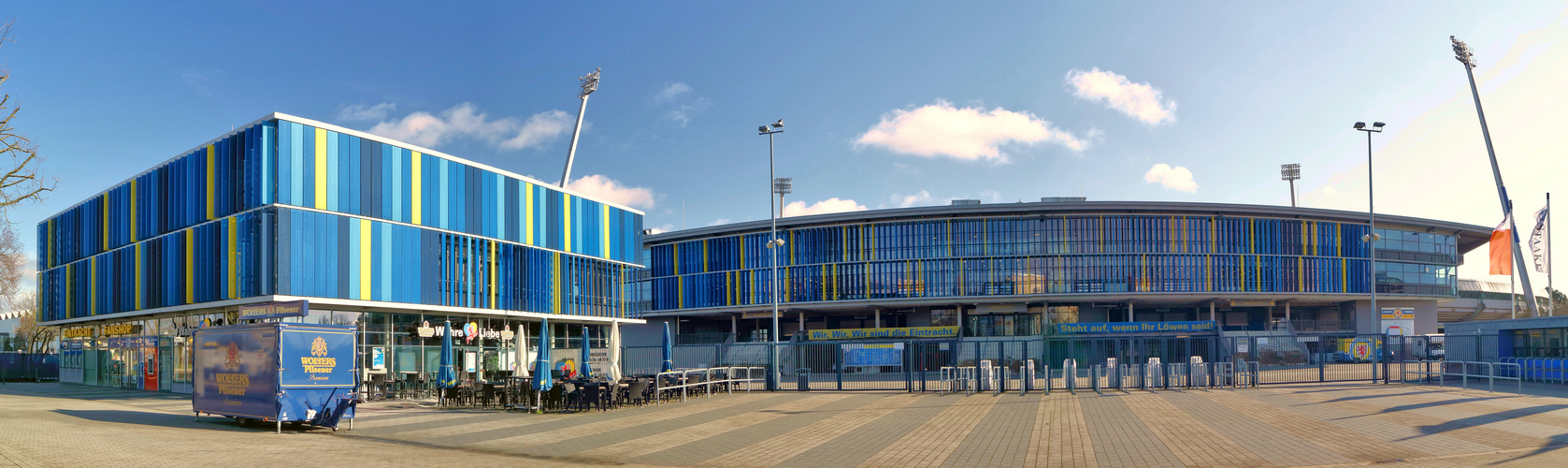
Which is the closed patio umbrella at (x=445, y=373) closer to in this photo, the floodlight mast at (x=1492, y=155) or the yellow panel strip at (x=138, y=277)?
the yellow panel strip at (x=138, y=277)

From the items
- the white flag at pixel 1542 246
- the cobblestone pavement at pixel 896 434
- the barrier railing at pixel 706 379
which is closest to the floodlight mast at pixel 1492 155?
the white flag at pixel 1542 246

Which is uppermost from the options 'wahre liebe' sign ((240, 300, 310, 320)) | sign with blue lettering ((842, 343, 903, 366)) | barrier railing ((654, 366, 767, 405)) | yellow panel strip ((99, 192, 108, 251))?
yellow panel strip ((99, 192, 108, 251))

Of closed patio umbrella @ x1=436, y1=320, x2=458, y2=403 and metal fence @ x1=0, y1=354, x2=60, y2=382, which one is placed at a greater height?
closed patio umbrella @ x1=436, y1=320, x2=458, y2=403

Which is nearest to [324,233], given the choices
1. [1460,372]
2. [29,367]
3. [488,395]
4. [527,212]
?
[488,395]

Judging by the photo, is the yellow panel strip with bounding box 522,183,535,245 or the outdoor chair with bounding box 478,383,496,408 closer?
the outdoor chair with bounding box 478,383,496,408

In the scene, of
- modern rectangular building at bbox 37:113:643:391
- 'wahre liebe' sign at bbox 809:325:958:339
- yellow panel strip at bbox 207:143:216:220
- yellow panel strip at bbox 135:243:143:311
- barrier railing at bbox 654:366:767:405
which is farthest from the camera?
'wahre liebe' sign at bbox 809:325:958:339

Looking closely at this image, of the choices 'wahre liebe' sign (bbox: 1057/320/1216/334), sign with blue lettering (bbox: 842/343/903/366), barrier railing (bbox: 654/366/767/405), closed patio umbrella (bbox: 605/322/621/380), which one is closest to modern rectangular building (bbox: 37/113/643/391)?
closed patio umbrella (bbox: 605/322/621/380)

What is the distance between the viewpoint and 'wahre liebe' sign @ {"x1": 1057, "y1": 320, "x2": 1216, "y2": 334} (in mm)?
57037

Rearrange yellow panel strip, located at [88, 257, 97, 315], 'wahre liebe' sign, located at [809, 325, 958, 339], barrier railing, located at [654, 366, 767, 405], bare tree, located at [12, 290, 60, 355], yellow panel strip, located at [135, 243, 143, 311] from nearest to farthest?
barrier railing, located at [654, 366, 767, 405] < yellow panel strip, located at [135, 243, 143, 311] < yellow panel strip, located at [88, 257, 97, 315] < 'wahre liebe' sign, located at [809, 325, 958, 339] < bare tree, located at [12, 290, 60, 355]

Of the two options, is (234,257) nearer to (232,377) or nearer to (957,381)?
(232,377)

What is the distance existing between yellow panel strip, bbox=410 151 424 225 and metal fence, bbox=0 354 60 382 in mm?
30960

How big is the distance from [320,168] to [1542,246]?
46.6m

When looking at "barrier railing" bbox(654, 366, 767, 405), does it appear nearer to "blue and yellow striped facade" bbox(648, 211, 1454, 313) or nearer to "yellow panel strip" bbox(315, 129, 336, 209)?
"yellow panel strip" bbox(315, 129, 336, 209)

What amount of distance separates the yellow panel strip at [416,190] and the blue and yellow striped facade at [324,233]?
54 mm
